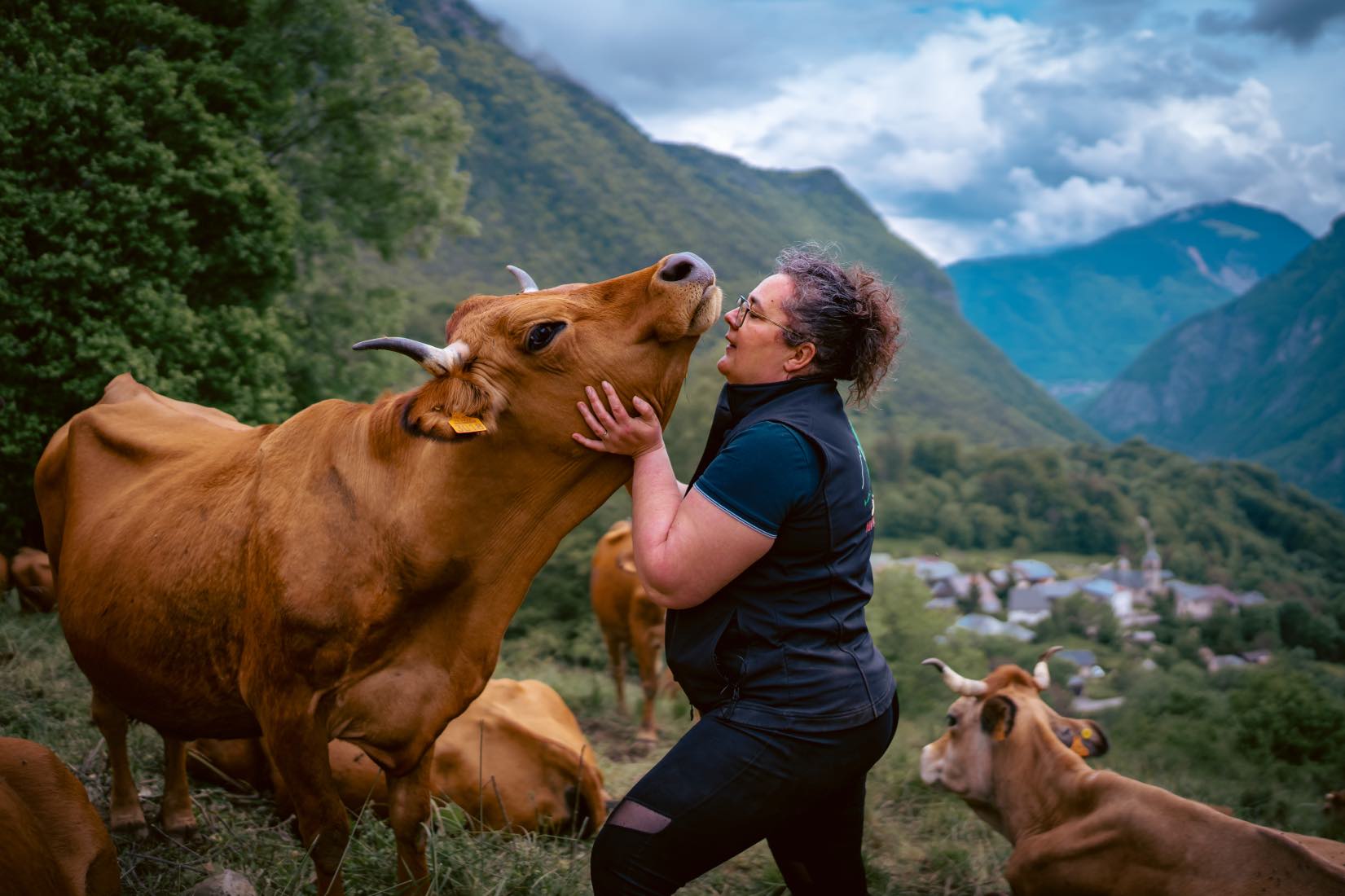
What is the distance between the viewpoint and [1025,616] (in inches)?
1577

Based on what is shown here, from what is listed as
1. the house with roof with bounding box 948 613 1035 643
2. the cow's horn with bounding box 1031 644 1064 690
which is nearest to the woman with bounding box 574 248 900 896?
the cow's horn with bounding box 1031 644 1064 690

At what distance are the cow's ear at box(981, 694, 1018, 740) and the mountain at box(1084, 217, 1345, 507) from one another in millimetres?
64000

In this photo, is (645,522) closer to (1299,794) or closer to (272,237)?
(1299,794)

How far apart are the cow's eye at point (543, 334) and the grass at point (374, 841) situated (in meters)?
1.65

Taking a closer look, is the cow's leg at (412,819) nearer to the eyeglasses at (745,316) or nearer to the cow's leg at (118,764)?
the eyeglasses at (745,316)

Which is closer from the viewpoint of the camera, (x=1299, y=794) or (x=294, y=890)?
(x=294, y=890)

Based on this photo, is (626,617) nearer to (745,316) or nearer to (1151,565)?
(745,316)

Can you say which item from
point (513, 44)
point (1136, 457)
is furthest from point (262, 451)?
point (513, 44)

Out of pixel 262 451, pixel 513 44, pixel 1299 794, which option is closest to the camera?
pixel 262 451

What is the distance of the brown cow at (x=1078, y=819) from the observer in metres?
3.75

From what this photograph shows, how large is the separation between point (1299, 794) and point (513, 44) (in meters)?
114

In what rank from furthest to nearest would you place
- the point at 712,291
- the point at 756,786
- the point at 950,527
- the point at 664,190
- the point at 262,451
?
→ the point at 664,190, the point at 950,527, the point at 262,451, the point at 712,291, the point at 756,786

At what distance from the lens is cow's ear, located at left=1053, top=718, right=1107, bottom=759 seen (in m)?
5.29

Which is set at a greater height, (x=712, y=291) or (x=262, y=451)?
(x=712, y=291)
